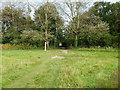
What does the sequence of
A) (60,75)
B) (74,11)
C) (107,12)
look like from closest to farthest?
(60,75) < (74,11) < (107,12)

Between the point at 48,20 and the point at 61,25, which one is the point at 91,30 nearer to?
the point at 61,25

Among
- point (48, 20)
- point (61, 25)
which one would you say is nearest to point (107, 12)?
point (61, 25)

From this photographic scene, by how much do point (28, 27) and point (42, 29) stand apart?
1.77 metres

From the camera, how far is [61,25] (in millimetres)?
13008

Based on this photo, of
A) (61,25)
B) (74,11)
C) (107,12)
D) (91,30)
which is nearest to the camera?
(91,30)

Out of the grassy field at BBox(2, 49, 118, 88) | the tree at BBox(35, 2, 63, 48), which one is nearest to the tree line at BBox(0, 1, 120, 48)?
the tree at BBox(35, 2, 63, 48)

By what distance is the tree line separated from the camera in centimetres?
1210

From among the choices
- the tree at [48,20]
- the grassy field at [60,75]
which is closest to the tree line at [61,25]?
the tree at [48,20]

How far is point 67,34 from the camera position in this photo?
13.7 meters

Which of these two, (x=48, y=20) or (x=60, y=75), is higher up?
(x=48, y=20)

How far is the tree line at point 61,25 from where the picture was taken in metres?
12.1

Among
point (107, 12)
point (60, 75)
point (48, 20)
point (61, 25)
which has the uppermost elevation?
point (107, 12)

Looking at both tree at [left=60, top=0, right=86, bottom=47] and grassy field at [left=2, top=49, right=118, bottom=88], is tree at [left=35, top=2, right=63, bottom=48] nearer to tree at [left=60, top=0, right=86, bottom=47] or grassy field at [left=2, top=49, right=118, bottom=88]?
tree at [left=60, top=0, right=86, bottom=47]

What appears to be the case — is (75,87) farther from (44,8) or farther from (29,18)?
(29,18)
